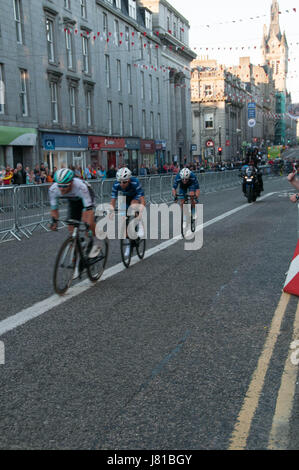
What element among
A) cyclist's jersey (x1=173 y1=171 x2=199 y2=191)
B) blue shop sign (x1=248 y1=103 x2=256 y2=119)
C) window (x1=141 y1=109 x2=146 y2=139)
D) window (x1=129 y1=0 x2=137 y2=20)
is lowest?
cyclist's jersey (x1=173 y1=171 x2=199 y2=191)

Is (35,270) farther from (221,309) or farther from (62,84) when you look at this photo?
(62,84)

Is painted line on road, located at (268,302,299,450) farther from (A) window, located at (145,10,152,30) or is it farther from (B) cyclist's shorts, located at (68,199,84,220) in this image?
(A) window, located at (145,10,152,30)

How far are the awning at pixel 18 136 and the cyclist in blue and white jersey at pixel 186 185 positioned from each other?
16.5m

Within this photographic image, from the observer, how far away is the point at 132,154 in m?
47.1

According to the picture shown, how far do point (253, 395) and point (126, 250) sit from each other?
5.34m

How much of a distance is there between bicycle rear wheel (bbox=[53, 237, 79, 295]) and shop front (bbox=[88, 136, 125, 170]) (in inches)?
1228

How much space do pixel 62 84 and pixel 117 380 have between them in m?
32.3

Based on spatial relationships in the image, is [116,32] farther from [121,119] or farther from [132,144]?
[132,144]

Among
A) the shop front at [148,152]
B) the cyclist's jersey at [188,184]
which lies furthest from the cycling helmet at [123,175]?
the shop front at [148,152]

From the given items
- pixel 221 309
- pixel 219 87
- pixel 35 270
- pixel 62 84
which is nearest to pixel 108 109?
pixel 62 84

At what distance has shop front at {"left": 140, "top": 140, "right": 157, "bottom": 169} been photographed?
161ft

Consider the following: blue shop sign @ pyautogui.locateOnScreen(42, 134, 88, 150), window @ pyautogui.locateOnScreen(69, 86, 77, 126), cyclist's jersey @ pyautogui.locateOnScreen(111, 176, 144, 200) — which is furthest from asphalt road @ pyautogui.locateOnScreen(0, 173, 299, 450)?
window @ pyautogui.locateOnScreen(69, 86, 77, 126)

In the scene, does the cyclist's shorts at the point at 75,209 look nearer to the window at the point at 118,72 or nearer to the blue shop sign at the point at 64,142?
the blue shop sign at the point at 64,142
